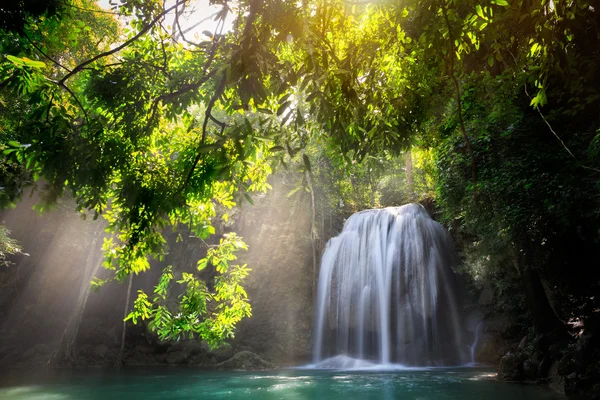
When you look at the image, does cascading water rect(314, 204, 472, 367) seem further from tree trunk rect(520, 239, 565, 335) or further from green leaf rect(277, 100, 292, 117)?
green leaf rect(277, 100, 292, 117)

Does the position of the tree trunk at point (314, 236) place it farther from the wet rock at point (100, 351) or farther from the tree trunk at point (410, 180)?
the wet rock at point (100, 351)

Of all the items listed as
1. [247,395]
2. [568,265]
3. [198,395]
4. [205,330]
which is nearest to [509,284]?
[568,265]

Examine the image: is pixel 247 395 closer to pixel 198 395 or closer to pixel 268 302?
pixel 198 395

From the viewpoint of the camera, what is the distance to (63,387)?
14594 millimetres

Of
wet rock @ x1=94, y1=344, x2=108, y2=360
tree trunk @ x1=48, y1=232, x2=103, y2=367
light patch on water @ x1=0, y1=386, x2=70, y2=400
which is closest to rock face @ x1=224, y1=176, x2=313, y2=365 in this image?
wet rock @ x1=94, y1=344, x2=108, y2=360

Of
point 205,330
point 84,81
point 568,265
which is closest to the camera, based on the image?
point 84,81

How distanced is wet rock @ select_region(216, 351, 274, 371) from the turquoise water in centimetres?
183

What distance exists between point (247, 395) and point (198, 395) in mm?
1621

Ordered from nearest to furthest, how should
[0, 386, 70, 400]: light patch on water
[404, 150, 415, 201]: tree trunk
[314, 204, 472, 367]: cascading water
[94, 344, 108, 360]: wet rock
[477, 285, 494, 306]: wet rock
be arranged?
1. [0, 386, 70, 400]: light patch on water
2. [477, 285, 494, 306]: wet rock
3. [314, 204, 472, 367]: cascading water
4. [94, 344, 108, 360]: wet rock
5. [404, 150, 415, 201]: tree trunk

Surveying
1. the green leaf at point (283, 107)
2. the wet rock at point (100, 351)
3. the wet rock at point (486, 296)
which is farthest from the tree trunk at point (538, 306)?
the wet rock at point (100, 351)

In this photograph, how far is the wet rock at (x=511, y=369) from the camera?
470 inches

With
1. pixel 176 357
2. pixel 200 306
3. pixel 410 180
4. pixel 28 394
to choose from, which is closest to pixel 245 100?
pixel 200 306

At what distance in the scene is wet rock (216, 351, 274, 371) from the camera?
19688 mm

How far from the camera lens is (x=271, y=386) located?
44.8 ft
